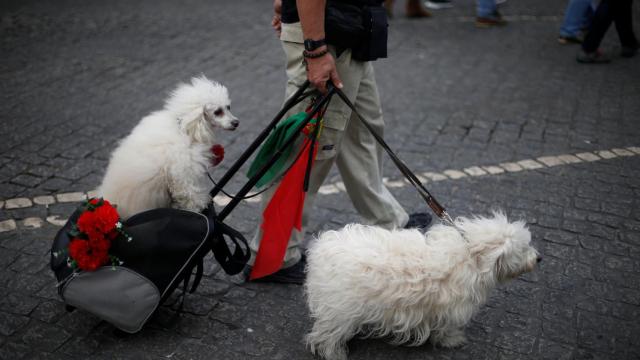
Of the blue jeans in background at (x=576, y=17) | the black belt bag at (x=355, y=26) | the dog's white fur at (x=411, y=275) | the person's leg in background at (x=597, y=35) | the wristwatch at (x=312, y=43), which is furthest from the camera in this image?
the blue jeans in background at (x=576, y=17)

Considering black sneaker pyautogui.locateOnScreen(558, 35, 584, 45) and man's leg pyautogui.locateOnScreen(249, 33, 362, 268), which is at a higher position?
man's leg pyautogui.locateOnScreen(249, 33, 362, 268)

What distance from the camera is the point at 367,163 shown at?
3729 millimetres

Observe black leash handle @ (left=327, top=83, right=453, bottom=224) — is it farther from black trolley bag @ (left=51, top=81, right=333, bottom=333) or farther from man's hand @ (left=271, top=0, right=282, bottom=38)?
black trolley bag @ (left=51, top=81, right=333, bottom=333)

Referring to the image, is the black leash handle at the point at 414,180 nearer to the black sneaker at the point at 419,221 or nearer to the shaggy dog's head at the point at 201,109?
the shaggy dog's head at the point at 201,109

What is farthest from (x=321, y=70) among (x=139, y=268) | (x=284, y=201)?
(x=139, y=268)

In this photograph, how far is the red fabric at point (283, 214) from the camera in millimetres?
3184

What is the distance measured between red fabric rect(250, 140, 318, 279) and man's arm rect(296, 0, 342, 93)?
378 millimetres

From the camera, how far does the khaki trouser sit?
10.7ft

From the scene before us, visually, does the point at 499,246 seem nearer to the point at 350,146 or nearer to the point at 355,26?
the point at 350,146

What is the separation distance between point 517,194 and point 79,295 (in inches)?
140

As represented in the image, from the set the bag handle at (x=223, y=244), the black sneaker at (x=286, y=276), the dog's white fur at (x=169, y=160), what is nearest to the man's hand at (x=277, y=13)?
the dog's white fur at (x=169, y=160)

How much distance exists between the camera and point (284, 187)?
3182 mm

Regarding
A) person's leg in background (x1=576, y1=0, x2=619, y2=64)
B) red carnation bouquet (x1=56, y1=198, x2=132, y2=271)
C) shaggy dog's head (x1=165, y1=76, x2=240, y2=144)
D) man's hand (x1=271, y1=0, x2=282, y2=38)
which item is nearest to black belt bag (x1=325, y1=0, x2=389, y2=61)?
man's hand (x1=271, y1=0, x2=282, y2=38)

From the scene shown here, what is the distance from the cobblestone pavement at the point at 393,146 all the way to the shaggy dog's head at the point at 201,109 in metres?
1.00
